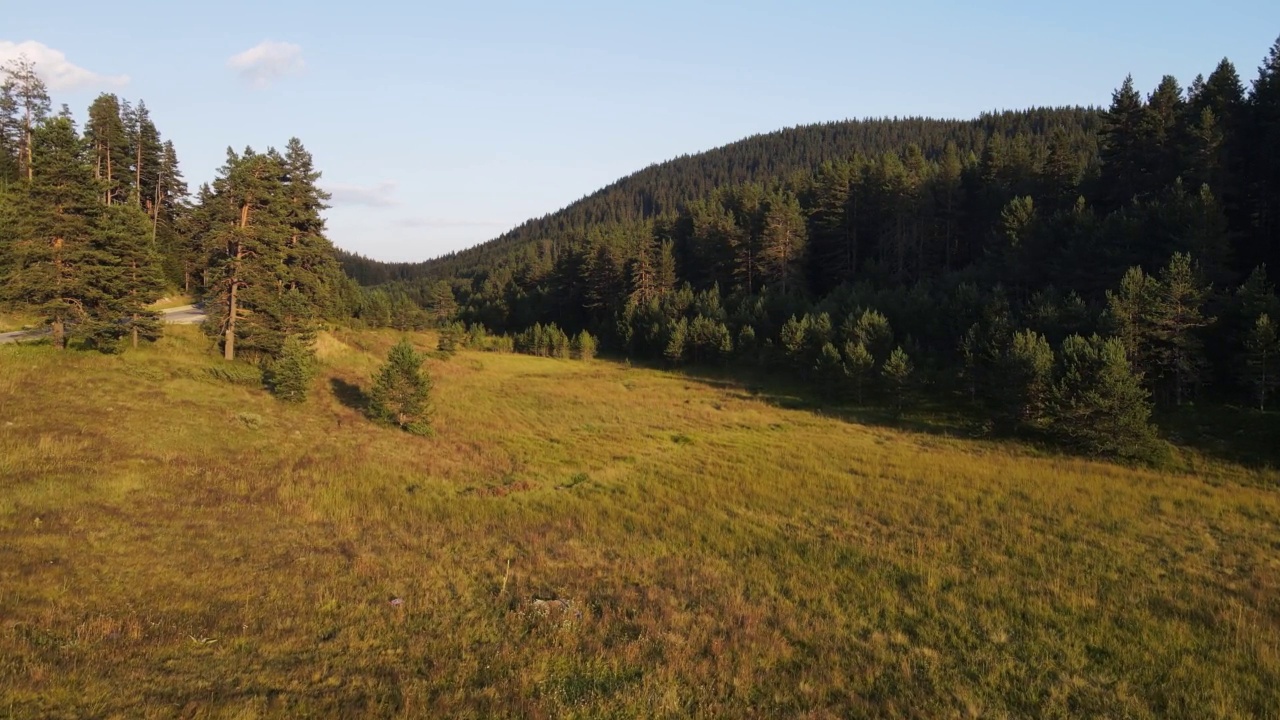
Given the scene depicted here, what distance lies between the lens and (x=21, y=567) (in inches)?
433

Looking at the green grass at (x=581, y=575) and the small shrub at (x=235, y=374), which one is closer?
the green grass at (x=581, y=575)

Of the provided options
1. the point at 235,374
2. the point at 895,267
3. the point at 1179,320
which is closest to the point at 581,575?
the point at 235,374

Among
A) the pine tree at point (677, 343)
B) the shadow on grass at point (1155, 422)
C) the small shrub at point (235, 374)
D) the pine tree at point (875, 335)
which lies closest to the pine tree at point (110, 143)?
the small shrub at point (235, 374)

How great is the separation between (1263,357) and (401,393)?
45.0 metres

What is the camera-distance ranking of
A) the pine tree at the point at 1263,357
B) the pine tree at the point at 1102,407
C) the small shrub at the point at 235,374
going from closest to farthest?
the pine tree at the point at 1102,407 < the pine tree at the point at 1263,357 < the small shrub at the point at 235,374

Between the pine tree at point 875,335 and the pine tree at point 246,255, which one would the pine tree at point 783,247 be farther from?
the pine tree at point 246,255

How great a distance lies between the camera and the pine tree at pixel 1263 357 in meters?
30.7

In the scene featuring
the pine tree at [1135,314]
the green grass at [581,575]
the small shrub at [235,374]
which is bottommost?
the green grass at [581,575]

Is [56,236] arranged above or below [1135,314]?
below

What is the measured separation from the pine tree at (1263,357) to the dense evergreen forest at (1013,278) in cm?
12

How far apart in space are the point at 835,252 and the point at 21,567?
85.9m

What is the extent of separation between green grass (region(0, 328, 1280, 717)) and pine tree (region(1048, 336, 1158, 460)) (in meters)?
2.28

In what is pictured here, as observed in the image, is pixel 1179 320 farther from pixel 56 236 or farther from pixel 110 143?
pixel 110 143

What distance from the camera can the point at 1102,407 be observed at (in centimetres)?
2819
